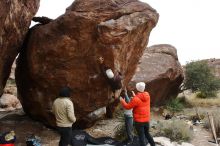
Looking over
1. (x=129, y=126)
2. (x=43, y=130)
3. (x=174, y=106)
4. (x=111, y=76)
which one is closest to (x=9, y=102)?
(x=174, y=106)

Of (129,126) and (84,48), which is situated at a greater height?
(84,48)

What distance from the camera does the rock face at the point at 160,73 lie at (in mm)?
20516

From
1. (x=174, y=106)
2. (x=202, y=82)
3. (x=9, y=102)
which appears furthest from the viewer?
(x=202, y=82)

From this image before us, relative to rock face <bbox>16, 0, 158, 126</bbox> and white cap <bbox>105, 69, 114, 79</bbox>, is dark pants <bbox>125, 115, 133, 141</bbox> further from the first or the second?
rock face <bbox>16, 0, 158, 126</bbox>

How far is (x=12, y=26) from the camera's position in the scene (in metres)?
11.8

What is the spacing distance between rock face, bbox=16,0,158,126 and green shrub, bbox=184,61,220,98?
15091 millimetres

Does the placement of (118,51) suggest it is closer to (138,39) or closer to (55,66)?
(138,39)

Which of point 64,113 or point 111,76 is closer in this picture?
point 64,113

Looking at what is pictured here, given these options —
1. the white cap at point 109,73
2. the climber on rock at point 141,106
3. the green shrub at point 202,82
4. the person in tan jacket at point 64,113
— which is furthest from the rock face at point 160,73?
the person in tan jacket at point 64,113

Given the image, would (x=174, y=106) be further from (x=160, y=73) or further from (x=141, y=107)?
(x=141, y=107)

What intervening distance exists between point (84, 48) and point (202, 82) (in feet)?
58.6

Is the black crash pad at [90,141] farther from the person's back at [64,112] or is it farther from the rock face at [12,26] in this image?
the rock face at [12,26]

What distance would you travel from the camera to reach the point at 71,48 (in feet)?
39.6

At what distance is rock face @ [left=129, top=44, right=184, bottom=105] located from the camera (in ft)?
67.3
